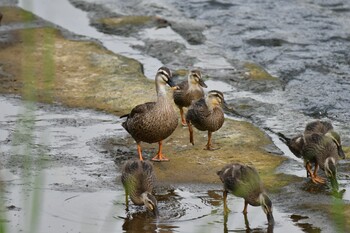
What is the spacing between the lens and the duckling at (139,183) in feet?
29.4

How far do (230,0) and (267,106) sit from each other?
8403mm

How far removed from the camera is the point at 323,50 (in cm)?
1728

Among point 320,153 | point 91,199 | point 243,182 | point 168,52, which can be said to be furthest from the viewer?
point 168,52

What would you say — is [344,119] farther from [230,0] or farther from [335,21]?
[230,0]

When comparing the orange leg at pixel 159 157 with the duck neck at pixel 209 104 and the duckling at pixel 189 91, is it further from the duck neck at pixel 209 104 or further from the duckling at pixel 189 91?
the duckling at pixel 189 91

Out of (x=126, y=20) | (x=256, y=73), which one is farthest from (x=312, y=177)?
(x=126, y=20)

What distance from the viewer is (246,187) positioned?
8.90 meters

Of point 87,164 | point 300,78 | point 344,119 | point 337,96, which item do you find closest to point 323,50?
point 300,78

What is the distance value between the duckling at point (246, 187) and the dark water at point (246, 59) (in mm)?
170

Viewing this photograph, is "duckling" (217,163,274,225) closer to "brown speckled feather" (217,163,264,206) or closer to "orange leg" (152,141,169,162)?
"brown speckled feather" (217,163,264,206)

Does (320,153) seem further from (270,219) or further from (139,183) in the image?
(139,183)

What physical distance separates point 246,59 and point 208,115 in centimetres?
571

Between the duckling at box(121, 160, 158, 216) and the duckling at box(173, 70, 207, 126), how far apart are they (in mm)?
3276

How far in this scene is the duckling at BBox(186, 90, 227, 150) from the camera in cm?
1142
